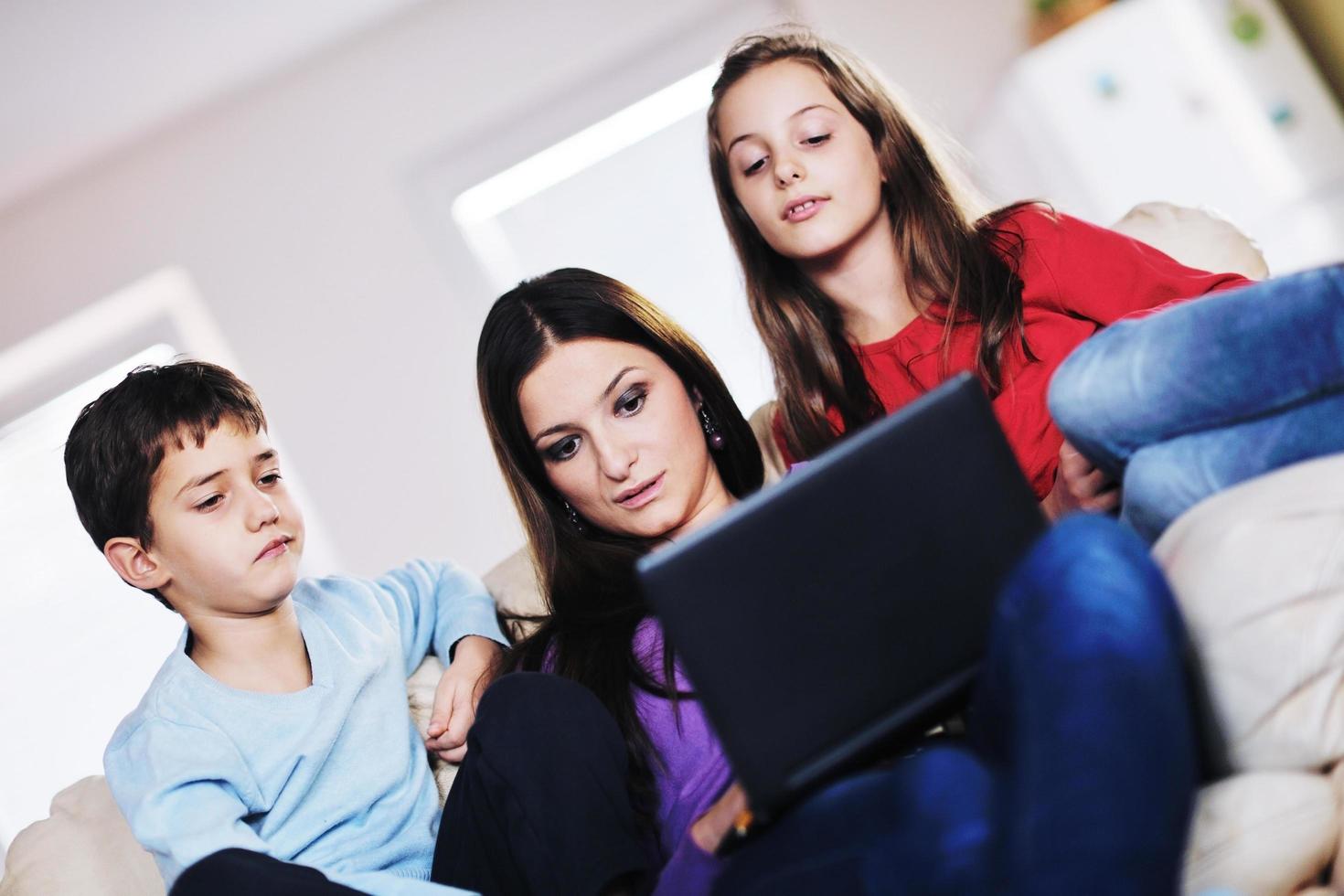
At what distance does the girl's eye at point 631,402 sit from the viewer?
1732 millimetres

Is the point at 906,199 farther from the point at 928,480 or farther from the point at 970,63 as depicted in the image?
the point at 970,63

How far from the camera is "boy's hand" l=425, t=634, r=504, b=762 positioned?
1660 millimetres

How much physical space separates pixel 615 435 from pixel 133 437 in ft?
2.20

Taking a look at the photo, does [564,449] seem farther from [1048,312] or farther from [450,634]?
[1048,312]

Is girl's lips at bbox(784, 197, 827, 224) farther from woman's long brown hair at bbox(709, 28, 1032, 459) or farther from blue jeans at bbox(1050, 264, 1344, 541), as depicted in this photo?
blue jeans at bbox(1050, 264, 1344, 541)

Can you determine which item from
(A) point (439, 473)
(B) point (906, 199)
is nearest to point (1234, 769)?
(B) point (906, 199)

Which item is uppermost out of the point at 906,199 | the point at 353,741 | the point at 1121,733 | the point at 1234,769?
the point at 906,199

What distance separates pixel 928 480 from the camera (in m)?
1.00

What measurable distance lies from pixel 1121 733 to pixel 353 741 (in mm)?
1176

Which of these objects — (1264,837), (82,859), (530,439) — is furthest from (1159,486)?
(82,859)

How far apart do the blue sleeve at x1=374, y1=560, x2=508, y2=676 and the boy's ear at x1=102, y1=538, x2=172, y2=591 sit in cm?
34

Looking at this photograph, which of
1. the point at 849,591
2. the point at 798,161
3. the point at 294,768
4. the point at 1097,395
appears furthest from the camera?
the point at 798,161

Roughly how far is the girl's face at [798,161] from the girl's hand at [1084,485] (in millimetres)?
633

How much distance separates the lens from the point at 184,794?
1.49m
